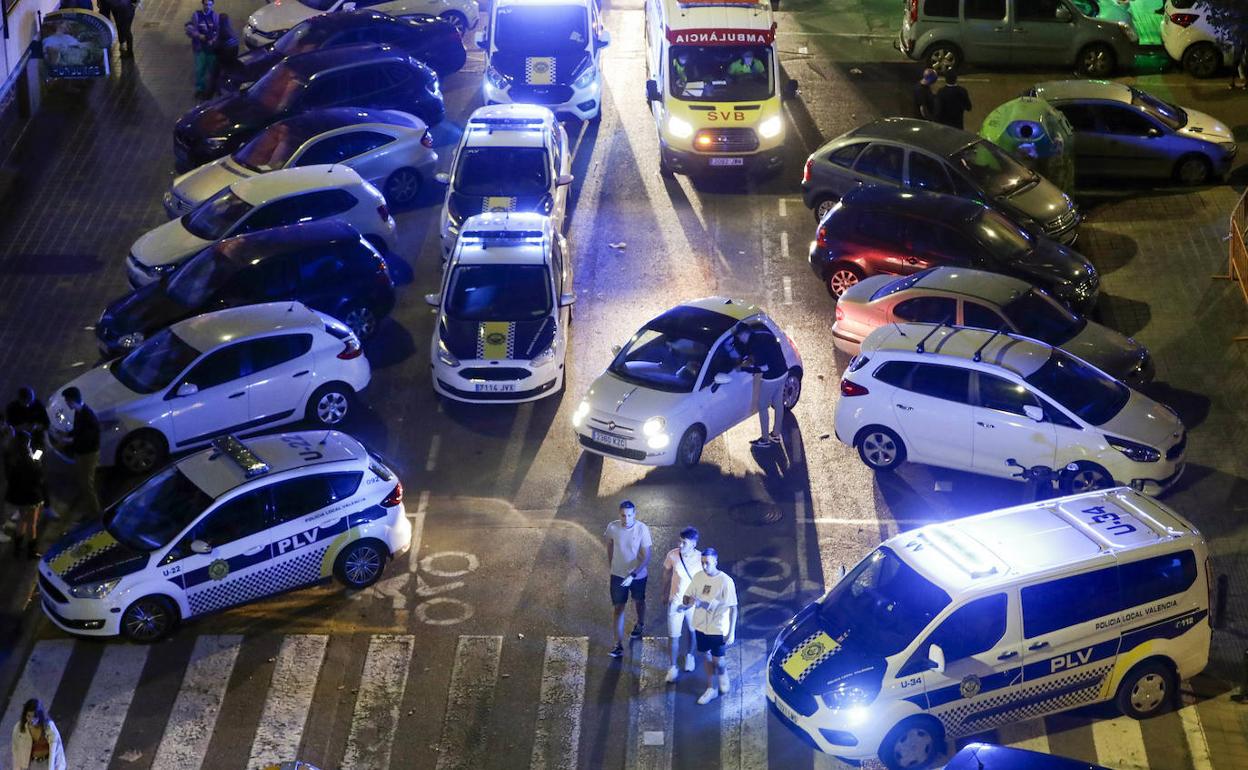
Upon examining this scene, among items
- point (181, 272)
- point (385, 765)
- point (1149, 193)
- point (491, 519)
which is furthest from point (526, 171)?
point (385, 765)

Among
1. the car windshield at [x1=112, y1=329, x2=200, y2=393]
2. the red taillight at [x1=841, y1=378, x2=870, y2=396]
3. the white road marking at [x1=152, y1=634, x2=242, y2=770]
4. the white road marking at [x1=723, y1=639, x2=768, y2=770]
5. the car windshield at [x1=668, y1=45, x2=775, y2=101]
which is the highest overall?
the car windshield at [x1=668, y1=45, x2=775, y2=101]

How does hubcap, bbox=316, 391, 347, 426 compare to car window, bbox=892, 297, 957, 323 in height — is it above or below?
below

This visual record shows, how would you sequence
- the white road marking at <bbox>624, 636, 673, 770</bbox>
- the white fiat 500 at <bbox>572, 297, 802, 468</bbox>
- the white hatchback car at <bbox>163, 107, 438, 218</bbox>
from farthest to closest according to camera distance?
the white hatchback car at <bbox>163, 107, 438, 218</bbox>, the white fiat 500 at <bbox>572, 297, 802, 468</bbox>, the white road marking at <bbox>624, 636, 673, 770</bbox>

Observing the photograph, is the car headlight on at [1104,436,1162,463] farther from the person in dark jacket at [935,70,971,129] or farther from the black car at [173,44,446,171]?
the black car at [173,44,446,171]

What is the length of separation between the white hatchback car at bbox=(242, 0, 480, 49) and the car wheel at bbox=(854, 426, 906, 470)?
52.3 feet

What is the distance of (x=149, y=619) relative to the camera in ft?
50.7

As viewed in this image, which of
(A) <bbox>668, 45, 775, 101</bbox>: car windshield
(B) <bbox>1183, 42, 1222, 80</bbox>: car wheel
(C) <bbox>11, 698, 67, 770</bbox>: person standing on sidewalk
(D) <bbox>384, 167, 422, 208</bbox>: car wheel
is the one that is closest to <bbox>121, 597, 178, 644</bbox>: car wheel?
(C) <bbox>11, 698, 67, 770</bbox>: person standing on sidewalk

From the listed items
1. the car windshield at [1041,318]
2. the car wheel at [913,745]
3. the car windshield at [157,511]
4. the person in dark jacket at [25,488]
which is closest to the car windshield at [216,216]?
the person in dark jacket at [25,488]

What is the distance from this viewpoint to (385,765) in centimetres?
1402

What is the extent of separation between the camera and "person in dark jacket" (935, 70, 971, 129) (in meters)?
26.0

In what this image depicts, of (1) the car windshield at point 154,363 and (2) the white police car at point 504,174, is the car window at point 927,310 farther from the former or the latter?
(1) the car windshield at point 154,363

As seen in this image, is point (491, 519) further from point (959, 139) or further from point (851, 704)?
point (959, 139)

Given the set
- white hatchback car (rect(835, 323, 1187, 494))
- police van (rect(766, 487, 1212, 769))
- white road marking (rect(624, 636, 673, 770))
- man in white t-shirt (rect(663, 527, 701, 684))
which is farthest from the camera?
white hatchback car (rect(835, 323, 1187, 494))

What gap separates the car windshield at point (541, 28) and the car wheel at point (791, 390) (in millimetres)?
10443
